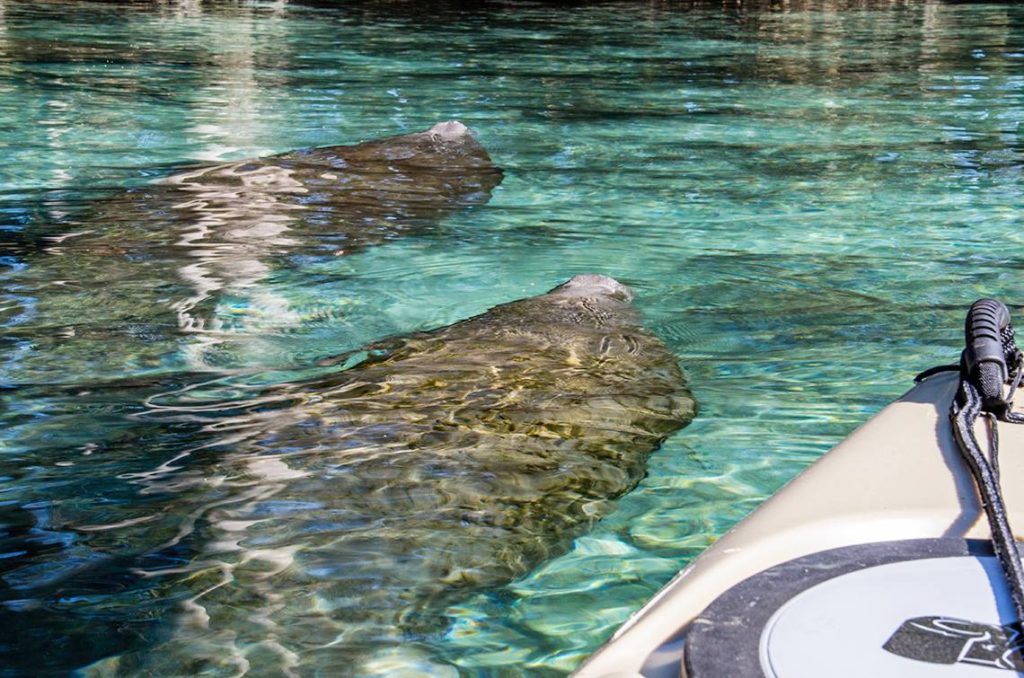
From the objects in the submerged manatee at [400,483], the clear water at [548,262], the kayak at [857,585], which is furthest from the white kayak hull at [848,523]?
the submerged manatee at [400,483]

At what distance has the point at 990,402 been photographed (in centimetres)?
271

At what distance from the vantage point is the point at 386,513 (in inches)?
126

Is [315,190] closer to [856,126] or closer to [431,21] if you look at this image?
[856,126]

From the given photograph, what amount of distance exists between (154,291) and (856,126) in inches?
284

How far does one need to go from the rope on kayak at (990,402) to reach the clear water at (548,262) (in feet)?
3.05

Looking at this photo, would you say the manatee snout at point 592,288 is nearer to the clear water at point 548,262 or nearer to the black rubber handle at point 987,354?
the clear water at point 548,262

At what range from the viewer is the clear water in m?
3.16

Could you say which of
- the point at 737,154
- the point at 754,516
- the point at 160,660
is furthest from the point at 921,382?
the point at 737,154

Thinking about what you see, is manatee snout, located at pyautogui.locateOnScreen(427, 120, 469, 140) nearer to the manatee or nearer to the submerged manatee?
the manatee

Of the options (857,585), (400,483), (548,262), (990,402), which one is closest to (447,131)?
(548,262)

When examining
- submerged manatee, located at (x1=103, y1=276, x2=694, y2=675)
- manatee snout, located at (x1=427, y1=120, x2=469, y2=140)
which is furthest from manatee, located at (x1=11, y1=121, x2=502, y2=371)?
submerged manatee, located at (x1=103, y1=276, x2=694, y2=675)

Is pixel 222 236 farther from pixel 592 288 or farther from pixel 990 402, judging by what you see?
pixel 990 402

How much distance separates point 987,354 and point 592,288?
262cm

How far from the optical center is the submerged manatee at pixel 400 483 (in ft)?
9.25
